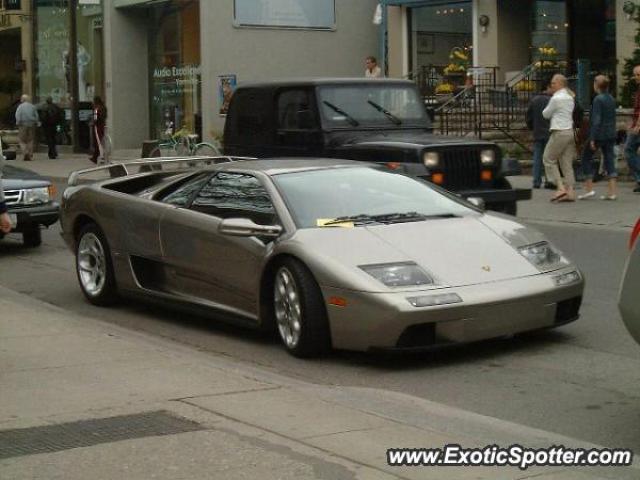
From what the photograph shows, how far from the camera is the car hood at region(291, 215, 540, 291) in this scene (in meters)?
8.28

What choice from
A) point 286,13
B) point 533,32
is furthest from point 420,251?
point 286,13

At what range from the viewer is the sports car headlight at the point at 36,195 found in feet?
49.2

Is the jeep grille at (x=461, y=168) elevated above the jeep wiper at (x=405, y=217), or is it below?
above

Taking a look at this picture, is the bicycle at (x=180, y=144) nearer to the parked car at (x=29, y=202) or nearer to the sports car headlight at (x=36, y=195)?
the parked car at (x=29, y=202)

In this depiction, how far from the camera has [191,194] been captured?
1008cm

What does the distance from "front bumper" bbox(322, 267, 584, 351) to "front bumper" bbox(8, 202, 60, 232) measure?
7.49m

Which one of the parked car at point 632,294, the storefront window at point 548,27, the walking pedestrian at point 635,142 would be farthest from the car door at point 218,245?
the storefront window at point 548,27

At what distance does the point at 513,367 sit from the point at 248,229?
213 centimetres

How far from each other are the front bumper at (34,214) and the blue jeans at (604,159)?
8516 mm

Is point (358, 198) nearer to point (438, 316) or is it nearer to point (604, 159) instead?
point (438, 316)

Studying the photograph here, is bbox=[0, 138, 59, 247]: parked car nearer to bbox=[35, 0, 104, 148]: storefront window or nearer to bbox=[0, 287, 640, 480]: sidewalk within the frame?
bbox=[0, 287, 640, 480]: sidewalk

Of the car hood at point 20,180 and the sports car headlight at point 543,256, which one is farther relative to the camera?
the car hood at point 20,180

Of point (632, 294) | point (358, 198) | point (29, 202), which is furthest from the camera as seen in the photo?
point (29, 202)

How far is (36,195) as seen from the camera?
15.1 m
